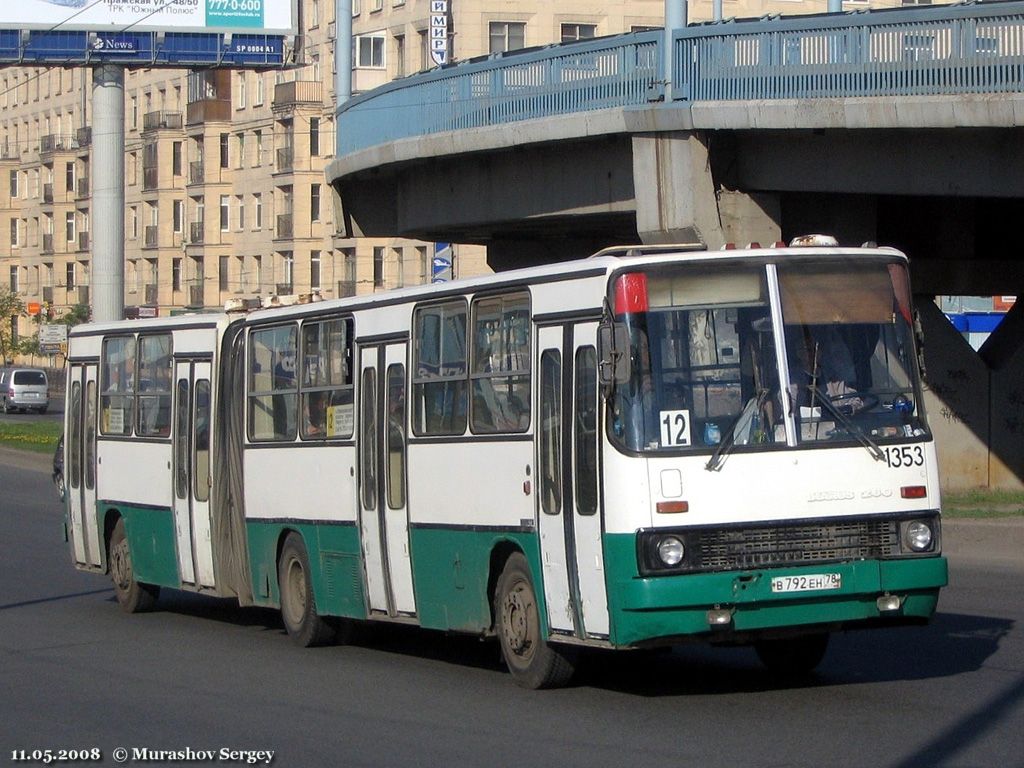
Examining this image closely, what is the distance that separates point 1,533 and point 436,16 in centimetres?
3733

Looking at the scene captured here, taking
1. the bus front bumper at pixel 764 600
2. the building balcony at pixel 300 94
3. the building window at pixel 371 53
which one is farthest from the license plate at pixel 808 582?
the building balcony at pixel 300 94

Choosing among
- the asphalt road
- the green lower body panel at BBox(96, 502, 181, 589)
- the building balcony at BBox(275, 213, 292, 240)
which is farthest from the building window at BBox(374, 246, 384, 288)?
the asphalt road

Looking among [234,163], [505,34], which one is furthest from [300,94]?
[505,34]

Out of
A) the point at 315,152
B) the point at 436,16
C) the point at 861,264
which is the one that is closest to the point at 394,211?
the point at 861,264

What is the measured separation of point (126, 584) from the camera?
1702 cm

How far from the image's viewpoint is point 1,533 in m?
25.3

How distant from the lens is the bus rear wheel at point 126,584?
16938mm

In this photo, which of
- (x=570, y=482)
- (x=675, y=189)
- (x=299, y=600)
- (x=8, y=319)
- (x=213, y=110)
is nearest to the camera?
(x=570, y=482)

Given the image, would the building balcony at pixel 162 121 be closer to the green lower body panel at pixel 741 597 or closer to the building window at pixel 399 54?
the building window at pixel 399 54

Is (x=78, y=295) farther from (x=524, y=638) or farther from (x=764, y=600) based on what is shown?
(x=764, y=600)

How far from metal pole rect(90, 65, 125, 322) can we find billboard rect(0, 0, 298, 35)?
1.40m

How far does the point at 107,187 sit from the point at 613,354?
41.7m

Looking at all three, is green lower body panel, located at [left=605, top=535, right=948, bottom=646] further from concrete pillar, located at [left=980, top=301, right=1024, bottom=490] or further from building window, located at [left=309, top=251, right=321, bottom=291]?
building window, located at [left=309, top=251, right=321, bottom=291]

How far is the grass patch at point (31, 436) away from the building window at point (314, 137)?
70.4 ft
